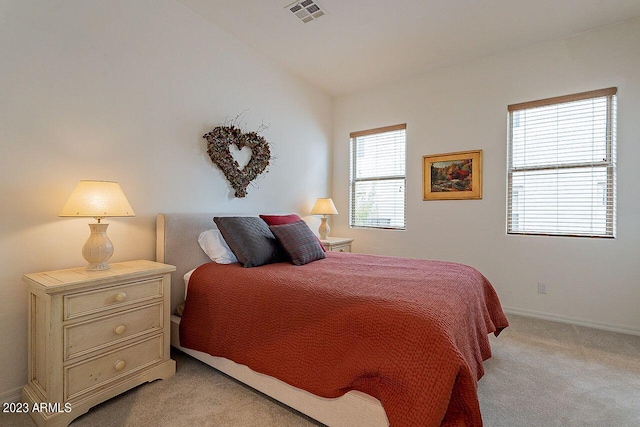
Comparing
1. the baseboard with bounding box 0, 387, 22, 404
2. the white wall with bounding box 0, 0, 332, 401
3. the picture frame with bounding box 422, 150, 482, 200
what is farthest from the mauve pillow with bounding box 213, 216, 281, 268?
the picture frame with bounding box 422, 150, 482, 200

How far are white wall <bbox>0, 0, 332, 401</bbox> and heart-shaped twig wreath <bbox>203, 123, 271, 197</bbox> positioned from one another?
0.08m

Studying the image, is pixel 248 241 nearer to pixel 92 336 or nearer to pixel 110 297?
pixel 110 297

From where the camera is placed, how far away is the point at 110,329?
1755 mm

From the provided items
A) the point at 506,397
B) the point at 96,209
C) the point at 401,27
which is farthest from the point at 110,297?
the point at 401,27

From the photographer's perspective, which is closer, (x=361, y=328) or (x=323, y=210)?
(x=361, y=328)

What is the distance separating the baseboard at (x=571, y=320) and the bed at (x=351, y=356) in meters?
1.37

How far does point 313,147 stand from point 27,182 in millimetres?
3079

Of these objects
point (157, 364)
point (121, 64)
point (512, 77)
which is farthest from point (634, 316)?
point (121, 64)

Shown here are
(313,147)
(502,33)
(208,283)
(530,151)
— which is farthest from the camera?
(313,147)

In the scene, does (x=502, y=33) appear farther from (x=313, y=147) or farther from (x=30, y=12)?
(x=30, y=12)

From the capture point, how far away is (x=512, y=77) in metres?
3.37

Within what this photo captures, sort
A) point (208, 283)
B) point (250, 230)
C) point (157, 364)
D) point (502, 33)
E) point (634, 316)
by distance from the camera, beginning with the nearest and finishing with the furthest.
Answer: point (157, 364) < point (208, 283) < point (250, 230) < point (634, 316) < point (502, 33)

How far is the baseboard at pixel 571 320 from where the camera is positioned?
2.85 metres

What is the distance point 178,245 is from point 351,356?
5.64ft
